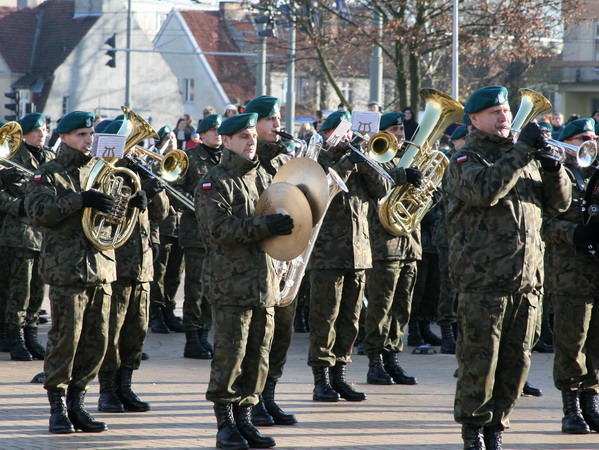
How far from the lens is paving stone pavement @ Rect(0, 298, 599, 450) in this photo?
7621mm

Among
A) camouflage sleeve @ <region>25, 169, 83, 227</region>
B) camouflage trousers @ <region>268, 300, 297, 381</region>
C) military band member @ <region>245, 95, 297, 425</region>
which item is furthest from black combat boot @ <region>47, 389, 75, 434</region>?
camouflage trousers @ <region>268, 300, 297, 381</region>

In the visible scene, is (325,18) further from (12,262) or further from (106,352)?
(106,352)

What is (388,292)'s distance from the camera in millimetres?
9703

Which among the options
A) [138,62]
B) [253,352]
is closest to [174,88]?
[138,62]

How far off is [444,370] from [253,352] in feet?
11.8

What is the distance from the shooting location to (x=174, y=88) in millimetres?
58625

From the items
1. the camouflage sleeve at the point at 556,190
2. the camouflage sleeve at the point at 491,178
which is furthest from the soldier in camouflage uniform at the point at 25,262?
the camouflage sleeve at the point at 556,190

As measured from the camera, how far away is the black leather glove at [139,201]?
26.9 ft

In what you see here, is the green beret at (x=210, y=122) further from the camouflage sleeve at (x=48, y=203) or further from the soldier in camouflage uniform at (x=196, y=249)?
the camouflage sleeve at (x=48, y=203)

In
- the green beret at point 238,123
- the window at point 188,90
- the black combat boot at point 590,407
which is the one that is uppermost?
the window at point 188,90

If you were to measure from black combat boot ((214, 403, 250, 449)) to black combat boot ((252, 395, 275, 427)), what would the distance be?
674mm

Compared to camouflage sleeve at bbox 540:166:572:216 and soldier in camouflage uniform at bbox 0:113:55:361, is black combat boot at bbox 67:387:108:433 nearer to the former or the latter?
soldier in camouflage uniform at bbox 0:113:55:361

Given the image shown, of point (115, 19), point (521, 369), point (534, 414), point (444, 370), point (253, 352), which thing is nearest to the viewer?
point (521, 369)

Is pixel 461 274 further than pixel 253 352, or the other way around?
pixel 253 352
